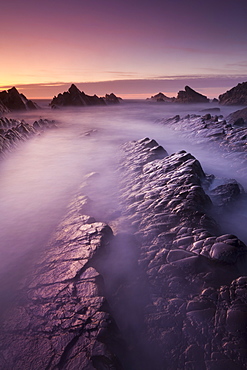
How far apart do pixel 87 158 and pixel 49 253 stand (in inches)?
553

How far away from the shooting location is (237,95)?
55156mm

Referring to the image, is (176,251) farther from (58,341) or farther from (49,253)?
(49,253)

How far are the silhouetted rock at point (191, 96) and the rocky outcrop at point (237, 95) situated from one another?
26.3 metres

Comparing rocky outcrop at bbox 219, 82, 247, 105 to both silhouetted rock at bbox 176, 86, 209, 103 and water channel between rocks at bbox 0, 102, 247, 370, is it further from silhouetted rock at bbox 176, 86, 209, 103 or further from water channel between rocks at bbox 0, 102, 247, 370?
water channel between rocks at bbox 0, 102, 247, 370

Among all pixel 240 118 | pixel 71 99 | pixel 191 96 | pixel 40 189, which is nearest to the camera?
pixel 40 189

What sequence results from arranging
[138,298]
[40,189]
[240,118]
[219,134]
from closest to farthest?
[138,298], [40,189], [219,134], [240,118]

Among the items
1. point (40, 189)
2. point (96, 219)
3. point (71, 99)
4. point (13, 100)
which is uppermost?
point (71, 99)

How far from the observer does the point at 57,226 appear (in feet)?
27.3

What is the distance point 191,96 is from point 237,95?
36.5 metres

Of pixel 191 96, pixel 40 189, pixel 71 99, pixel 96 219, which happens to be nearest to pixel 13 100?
pixel 71 99

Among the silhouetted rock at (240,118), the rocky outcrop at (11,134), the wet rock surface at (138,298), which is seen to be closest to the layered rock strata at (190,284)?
the wet rock surface at (138,298)

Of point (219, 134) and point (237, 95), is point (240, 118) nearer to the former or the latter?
point (219, 134)

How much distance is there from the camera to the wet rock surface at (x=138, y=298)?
369 cm

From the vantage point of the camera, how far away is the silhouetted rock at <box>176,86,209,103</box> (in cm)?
8600
